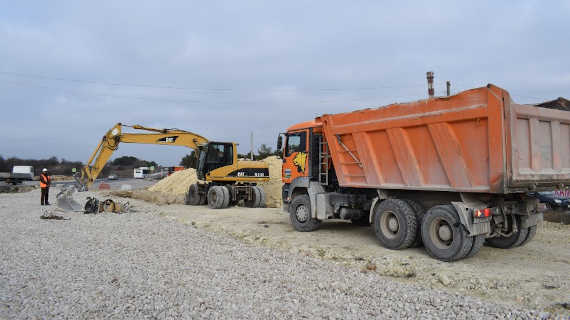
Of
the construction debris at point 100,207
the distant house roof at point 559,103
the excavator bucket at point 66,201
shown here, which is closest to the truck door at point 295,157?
the distant house roof at point 559,103

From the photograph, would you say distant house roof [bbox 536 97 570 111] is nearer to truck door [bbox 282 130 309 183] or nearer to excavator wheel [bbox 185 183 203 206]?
truck door [bbox 282 130 309 183]

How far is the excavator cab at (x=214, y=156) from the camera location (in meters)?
17.7

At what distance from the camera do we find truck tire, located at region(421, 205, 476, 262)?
6637mm

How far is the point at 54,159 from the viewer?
82.9m

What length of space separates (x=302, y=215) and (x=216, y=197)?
299 inches

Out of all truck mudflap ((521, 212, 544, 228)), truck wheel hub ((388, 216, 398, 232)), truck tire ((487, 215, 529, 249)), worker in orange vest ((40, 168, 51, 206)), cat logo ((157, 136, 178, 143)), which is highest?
cat logo ((157, 136, 178, 143))

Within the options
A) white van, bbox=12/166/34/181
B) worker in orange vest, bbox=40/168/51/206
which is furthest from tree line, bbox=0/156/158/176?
worker in orange vest, bbox=40/168/51/206

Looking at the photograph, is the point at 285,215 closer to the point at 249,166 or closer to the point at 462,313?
the point at 249,166

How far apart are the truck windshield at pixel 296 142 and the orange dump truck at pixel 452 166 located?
945mm

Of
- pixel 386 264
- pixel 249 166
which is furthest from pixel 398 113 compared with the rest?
pixel 249 166

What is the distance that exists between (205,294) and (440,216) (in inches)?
165

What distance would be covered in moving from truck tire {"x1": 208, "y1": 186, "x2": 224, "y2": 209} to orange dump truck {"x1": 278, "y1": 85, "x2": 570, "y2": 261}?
847 centimetres

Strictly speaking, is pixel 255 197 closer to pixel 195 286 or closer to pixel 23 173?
pixel 195 286

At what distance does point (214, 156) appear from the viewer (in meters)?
17.8
